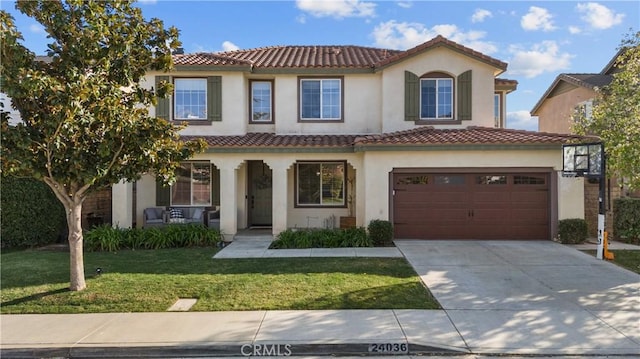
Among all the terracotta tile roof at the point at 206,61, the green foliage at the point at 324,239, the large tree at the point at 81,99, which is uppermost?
→ the terracotta tile roof at the point at 206,61

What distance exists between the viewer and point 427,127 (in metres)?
14.9

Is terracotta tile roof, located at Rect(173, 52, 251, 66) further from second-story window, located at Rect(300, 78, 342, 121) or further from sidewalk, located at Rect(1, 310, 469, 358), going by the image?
sidewalk, located at Rect(1, 310, 469, 358)

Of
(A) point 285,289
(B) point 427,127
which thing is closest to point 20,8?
(A) point 285,289

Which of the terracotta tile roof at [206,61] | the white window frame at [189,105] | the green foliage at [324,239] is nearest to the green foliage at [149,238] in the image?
the green foliage at [324,239]

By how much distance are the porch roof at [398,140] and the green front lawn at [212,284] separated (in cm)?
417

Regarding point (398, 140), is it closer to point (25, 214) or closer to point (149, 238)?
point (149, 238)

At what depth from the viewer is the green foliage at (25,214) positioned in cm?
1270

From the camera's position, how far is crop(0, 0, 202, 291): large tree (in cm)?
657

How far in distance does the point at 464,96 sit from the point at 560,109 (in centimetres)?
1005

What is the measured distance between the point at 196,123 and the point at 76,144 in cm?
836

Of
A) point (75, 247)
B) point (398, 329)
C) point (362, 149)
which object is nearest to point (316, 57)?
point (362, 149)

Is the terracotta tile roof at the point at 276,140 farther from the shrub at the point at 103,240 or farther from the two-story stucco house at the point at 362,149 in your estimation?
the shrub at the point at 103,240

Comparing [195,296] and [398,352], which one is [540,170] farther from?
[195,296]

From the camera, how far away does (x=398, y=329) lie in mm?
5746
